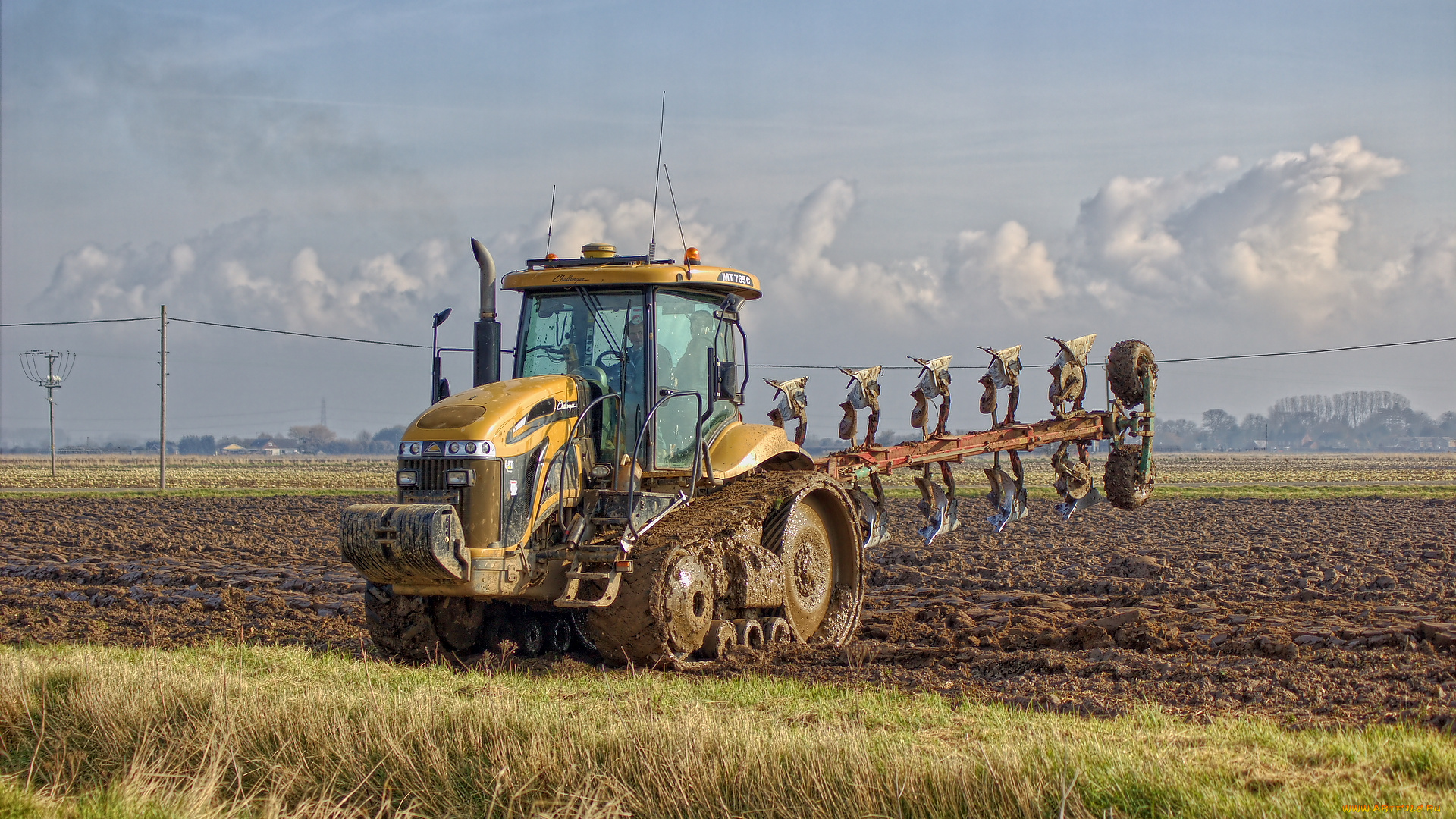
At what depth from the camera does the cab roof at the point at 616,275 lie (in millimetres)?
10609

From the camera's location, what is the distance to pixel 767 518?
38.1 ft

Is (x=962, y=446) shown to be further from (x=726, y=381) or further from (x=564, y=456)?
(x=564, y=456)

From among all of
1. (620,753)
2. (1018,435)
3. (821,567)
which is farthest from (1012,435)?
(620,753)

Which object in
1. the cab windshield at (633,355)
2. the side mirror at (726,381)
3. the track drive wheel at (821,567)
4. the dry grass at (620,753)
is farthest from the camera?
the track drive wheel at (821,567)

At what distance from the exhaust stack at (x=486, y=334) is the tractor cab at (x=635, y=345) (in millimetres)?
257

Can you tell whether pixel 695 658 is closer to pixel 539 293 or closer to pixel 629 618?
pixel 629 618

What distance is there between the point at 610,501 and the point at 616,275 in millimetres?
1860

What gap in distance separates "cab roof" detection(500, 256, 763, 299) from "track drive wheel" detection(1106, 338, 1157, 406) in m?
5.94

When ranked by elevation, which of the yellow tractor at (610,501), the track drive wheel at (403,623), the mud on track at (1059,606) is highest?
the yellow tractor at (610,501)

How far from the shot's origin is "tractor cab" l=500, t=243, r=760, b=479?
10.6 meters

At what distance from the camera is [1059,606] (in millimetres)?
13945

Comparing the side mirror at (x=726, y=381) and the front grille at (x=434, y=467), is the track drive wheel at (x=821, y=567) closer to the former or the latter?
the side mirror at (x=726, y=381)

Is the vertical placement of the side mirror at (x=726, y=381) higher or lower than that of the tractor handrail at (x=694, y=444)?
higher

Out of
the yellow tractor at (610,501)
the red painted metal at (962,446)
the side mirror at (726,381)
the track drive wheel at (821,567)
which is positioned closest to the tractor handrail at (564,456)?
the yellow tractor at (610,501)
